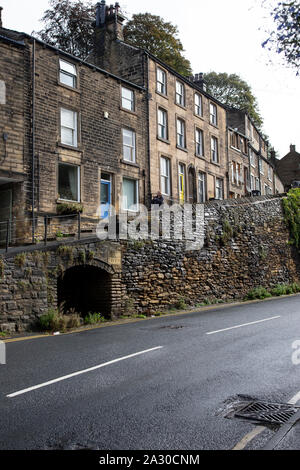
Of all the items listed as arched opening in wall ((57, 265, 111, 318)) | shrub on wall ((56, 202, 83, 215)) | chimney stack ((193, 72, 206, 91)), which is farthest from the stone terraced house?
chimney stack ((193, 72, 206, 91))

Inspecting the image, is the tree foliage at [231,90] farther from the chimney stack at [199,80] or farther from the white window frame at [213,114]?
the white window frame at [213,114]

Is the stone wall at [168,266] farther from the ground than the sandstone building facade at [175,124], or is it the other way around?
the sandstone building facade at [175,124]

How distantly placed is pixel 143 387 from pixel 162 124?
24.2m

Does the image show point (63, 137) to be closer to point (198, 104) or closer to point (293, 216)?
point (198, 104)

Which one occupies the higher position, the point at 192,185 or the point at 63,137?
the point at 63,137

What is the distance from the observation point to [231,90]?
2057 inches

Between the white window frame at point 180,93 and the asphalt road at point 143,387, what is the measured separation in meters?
21.8

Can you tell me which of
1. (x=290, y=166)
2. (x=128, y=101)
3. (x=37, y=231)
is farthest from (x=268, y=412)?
(x=290, y=166)

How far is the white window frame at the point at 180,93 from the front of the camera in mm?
31469

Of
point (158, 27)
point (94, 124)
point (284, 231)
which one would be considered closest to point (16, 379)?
point (94, 124)

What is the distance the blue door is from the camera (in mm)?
24452

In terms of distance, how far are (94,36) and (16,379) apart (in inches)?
1074

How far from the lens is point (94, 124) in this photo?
78.9ft

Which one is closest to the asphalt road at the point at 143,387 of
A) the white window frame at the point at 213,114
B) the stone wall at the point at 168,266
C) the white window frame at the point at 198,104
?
the stone wall at the point at 168,266
